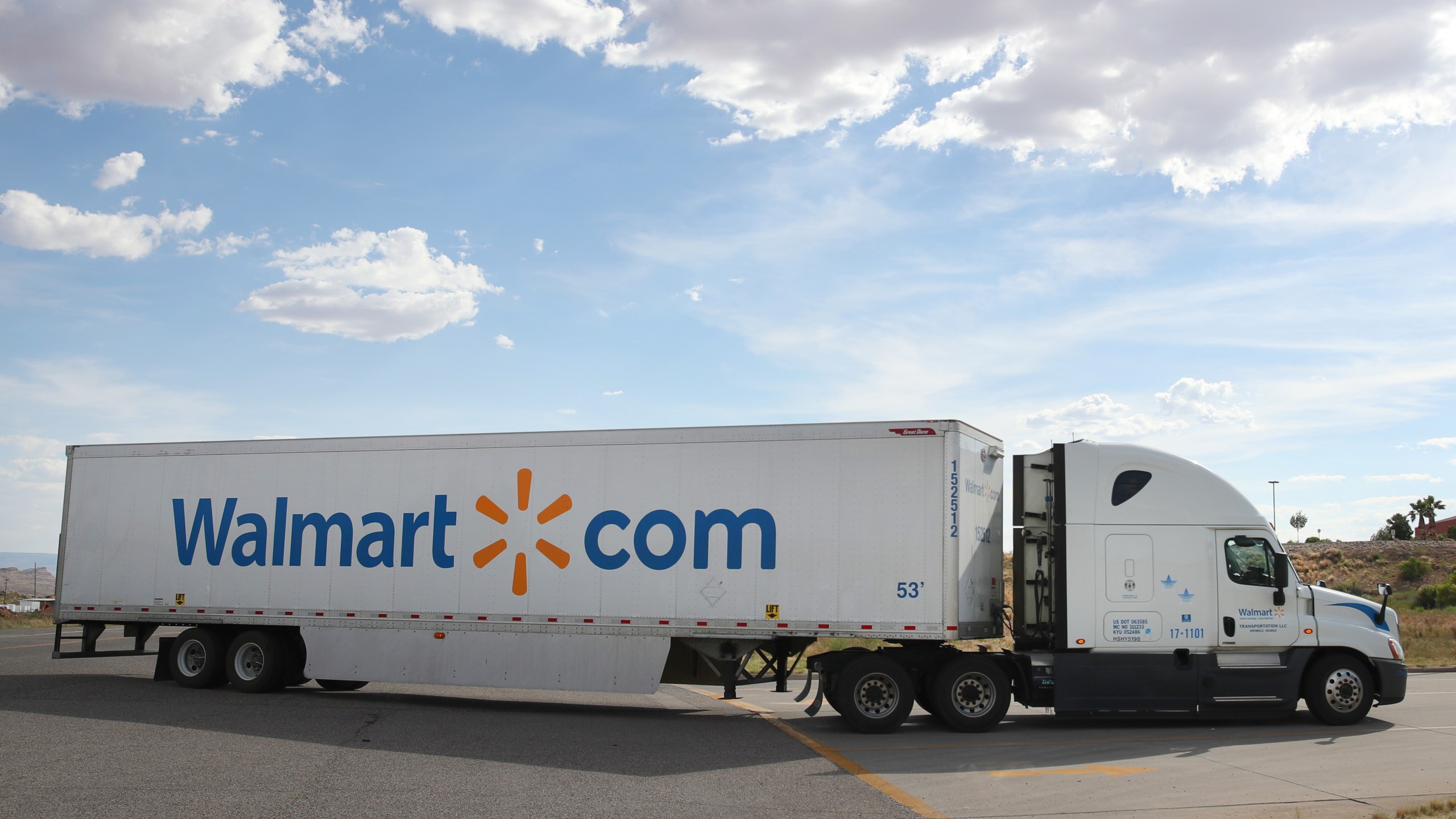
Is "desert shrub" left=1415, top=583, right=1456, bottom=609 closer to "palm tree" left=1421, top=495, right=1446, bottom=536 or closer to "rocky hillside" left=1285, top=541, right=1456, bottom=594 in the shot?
"rocky hillside" left=1285, top=541, right=1456, bottom=594

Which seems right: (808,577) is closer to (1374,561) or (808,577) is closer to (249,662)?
(249,662)

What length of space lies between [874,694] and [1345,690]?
18.8 ft

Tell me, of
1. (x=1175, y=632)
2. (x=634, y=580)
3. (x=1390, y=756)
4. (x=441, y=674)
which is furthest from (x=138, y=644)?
(x=1390, y=756)

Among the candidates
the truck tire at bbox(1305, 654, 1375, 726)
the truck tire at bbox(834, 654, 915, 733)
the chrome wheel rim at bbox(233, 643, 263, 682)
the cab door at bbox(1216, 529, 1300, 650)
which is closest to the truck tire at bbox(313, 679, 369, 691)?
the chrome wheel rim at bbox(233, 643, 263, 682)

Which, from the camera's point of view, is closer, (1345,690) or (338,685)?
(1345,690)

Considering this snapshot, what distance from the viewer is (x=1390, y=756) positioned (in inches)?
409

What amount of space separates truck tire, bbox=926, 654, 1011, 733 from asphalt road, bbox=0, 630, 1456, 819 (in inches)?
9.6

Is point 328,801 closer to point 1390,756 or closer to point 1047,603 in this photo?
point 1047,603

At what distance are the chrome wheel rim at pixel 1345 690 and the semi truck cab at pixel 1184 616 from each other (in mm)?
15

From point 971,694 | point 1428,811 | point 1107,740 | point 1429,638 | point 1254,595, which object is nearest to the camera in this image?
point 1428,811

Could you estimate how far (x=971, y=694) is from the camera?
12.2 m

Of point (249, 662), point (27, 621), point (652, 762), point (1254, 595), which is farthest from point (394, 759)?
→ point (27, 621)

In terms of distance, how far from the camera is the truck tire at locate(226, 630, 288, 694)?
14.8 meters

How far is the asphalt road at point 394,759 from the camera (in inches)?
319
